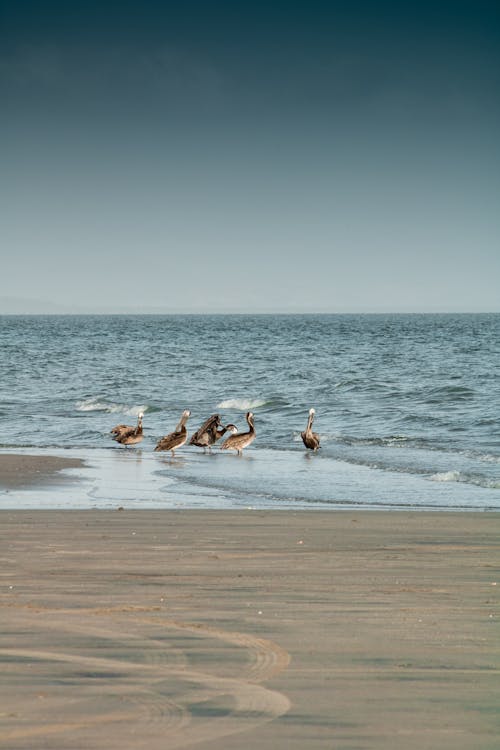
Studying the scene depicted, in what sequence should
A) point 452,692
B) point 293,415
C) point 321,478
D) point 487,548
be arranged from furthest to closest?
point 293,415, point 321,478, point 487,548, point 452,692

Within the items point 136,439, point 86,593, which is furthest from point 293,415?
point 86,593

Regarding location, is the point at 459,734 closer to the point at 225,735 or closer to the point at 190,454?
the point at 225,735

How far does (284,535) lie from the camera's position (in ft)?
→ 29.5

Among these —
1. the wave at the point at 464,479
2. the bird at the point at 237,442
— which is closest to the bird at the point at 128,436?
the bird at the point at 237,442

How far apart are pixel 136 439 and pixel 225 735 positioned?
14894mm

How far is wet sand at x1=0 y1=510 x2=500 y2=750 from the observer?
4459 mm

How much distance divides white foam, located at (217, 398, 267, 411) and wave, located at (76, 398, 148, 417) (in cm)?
207

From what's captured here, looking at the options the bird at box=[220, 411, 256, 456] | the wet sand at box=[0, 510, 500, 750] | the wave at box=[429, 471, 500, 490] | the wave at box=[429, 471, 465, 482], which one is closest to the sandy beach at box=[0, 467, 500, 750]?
the wet sand at box=[0, 510, 500, 750]

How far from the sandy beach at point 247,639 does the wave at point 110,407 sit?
17.2 m

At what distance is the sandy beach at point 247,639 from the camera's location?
176 inches

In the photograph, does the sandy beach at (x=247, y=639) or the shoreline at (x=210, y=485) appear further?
the shoreline at (x=210, y=485)

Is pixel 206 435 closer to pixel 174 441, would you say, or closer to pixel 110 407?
pixel 174 441

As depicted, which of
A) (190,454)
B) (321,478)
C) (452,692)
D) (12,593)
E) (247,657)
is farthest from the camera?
(190,454)

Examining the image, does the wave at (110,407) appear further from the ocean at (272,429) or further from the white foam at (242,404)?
the white foam at (242,404)
